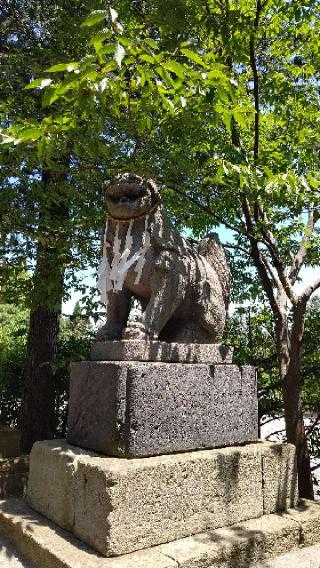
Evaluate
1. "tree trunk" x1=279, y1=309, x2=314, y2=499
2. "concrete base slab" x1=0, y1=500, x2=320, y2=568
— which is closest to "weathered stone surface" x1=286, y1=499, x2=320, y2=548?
"concrete base slab" x1=0, y1=500, x2=320, y2=568

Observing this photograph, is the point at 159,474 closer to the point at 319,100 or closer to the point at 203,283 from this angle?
the point at 203,283

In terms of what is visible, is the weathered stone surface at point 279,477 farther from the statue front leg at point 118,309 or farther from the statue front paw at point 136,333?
the statue front leg at point 118,309

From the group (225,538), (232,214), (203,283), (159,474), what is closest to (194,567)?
(225,538)

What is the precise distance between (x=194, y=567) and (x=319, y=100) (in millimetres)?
5443

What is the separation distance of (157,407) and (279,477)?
3.98ft

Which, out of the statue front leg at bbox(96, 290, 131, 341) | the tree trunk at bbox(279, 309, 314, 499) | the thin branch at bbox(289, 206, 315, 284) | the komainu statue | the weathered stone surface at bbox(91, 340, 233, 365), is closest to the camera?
the weathered stone surface at bbox(91, 340, 233, 365)

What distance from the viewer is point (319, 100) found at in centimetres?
565

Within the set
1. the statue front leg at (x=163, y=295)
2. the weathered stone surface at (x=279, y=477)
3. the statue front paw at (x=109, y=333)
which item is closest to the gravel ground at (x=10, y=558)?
the statue front paw at (x=109, y=333)

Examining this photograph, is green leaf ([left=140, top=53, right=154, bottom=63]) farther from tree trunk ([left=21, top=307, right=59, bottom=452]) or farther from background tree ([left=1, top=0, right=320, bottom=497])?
tree trunk ([left=21, top=307, right=59, bottom=452])

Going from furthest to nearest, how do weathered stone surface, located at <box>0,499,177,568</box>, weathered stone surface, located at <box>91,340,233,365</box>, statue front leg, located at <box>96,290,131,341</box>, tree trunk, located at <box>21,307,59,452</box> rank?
tree trunk, located at <box>21,307,59,452</box> → statue front leg, located at <box>96,290,131,341</box> → weathered stone surface, located at <box>91,340,233,365</box> → weathered stone surface, located at <box>0,499,177,568</box>

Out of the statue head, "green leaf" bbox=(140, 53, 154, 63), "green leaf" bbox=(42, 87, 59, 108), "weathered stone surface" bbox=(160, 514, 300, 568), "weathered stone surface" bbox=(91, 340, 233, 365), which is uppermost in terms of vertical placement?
"green leaf" bbox=(140, 53, 154, 63)

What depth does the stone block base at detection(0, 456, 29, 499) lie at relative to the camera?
4.51 meters

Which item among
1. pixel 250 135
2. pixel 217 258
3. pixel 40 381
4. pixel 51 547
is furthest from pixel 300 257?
pixel 51 547

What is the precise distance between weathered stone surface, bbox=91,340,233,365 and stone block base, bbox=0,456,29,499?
242 cm
